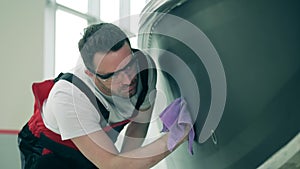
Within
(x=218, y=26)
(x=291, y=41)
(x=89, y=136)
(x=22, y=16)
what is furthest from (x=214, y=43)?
(x=22, y=16)

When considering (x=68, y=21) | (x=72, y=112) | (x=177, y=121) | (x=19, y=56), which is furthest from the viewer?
(x=68, y=21)

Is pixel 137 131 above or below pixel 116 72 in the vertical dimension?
below

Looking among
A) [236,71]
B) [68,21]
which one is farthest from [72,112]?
[68,21]

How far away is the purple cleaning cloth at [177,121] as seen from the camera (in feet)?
2.82

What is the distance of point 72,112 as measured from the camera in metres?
0.96

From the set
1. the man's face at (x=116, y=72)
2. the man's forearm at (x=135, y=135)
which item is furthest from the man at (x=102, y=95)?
the man's forearm at (x=135, y=135)

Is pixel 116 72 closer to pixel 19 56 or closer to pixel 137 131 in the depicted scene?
pixel 137 131

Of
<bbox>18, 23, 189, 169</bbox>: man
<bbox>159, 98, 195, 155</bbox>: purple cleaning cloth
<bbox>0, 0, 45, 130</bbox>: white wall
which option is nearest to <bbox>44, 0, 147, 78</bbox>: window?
<bbox>0, 0, 45, 130</bbox>: white wall

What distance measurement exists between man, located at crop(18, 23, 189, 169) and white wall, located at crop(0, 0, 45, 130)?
1.22 metres

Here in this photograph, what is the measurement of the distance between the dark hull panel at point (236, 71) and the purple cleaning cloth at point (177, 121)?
0.6 inches

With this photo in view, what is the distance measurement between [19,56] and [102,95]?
139 centimetres

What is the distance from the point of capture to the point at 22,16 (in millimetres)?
2293

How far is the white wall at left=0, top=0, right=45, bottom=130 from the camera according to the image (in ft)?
7.24

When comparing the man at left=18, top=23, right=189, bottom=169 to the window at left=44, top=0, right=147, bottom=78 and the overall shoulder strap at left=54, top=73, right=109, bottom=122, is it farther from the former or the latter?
the window at left=44, top=0, right=147, bottom=78
